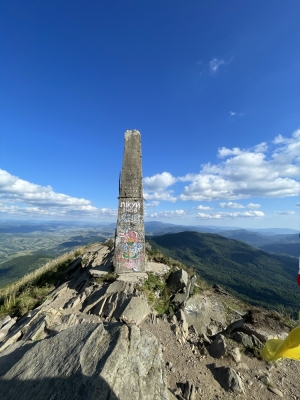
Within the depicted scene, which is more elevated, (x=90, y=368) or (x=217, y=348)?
(x=90, y=368)

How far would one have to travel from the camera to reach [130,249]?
1041cm

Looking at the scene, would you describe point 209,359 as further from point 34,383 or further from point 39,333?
point 39,333

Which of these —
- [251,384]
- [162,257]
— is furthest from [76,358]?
[162,257]

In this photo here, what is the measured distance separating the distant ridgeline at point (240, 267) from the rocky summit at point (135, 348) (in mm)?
79209

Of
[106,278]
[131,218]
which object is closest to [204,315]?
[106,278]

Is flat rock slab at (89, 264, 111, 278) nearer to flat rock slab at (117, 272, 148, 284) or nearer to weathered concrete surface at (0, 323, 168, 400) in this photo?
flat rock slab at (117, 272, 148, 284)

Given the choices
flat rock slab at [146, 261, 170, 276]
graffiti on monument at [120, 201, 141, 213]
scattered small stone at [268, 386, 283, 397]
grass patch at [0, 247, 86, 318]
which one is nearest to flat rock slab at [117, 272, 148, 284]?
flat rock slab at [146, 261, 170, 276]

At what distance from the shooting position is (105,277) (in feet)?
31.8

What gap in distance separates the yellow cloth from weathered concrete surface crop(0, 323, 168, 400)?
98.2 inches

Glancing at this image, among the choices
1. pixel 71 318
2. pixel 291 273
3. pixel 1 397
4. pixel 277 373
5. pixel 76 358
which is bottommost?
pixel 291 273

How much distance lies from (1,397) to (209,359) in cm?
494

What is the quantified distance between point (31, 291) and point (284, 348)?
39.3ft

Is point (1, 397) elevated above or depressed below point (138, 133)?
below

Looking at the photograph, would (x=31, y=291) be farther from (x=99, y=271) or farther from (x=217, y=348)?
(x=217, y=348)
